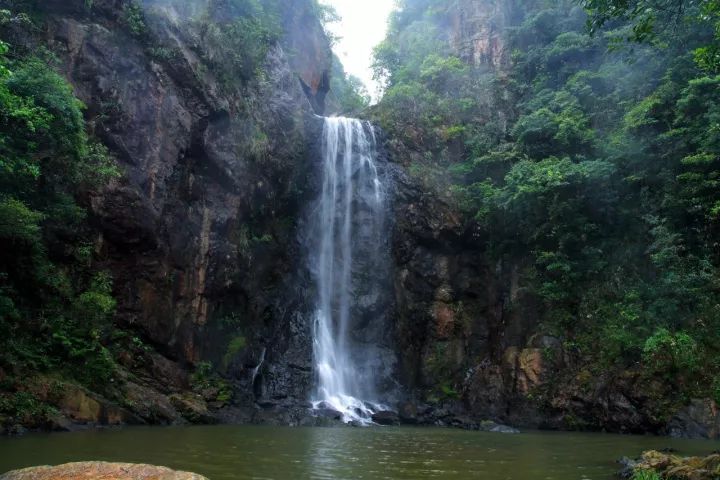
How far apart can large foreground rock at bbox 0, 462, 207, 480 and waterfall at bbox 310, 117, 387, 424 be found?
13.9m

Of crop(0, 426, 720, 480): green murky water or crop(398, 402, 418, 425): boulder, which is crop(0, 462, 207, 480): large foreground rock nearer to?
crop(0, 426, 720, 480): green murky water

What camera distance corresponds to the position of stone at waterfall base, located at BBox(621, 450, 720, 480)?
6646 millimetres

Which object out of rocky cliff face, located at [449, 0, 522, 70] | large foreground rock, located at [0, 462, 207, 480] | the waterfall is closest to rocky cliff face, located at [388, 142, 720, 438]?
the waterfall

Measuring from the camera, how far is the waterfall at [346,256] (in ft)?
65.4

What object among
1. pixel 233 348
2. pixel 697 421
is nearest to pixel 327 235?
pixel 233 348

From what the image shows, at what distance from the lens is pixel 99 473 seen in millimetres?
4957

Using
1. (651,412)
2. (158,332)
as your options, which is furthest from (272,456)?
(651,412)

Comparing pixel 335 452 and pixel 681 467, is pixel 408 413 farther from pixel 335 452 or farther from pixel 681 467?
pixel 681 467

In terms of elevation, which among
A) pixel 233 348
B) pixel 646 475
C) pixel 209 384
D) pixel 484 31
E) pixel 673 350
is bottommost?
pixel 646 475

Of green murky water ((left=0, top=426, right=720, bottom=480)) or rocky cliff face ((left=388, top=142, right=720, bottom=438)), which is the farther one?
rocky cliff face ((left=388, top=142, right=720, bottom=438))

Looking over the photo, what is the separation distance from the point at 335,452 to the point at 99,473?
5316mm

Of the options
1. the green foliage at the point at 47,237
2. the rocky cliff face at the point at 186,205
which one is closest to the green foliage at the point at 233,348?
Result: the rocky cliff face at the point at 186,205

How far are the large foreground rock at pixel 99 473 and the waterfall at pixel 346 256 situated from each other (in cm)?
1387

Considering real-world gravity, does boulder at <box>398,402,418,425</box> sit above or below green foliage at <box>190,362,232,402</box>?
below
